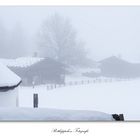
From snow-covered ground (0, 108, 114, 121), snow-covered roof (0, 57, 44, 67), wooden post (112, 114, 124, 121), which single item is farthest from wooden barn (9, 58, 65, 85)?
wooden post (112, 114, 124, 121)

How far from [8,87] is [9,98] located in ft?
0.23

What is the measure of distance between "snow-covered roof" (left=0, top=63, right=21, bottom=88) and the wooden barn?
29mm

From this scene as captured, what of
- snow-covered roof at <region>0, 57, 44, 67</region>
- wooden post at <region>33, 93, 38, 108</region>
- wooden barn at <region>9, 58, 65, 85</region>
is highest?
snow-covered roof at <region>0, 57, 44, 67</region>

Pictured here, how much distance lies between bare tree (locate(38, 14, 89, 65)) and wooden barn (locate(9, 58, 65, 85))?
0.15 feet

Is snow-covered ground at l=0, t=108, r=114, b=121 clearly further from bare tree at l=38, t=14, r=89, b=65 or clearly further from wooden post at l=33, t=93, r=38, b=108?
bare tree at l=38, t=14, r=89, b=65

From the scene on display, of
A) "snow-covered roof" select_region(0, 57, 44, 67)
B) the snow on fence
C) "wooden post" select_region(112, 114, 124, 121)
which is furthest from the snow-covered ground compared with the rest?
"snow-covered roof" select_region(0, 57, 44, 67)

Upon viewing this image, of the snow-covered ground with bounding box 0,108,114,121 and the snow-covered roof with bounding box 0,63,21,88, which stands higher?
the snow-covered roof with bounding box 0,63,21,88

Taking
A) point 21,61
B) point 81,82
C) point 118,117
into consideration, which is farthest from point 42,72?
point 118,117

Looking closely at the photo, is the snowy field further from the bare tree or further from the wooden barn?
the bare tree

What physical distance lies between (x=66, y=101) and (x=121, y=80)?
0.36 metres

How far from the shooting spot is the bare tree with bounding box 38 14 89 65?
287 cm

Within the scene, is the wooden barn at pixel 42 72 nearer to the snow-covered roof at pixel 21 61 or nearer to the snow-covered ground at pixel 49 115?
the snow-covered roof at pixel 21 61

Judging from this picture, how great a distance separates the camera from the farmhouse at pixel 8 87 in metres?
2.81

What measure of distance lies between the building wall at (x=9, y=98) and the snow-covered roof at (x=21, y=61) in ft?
0.51
